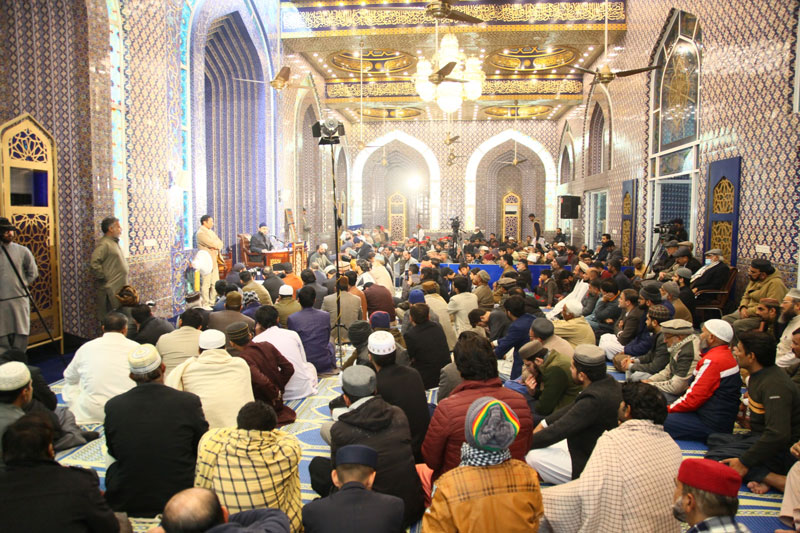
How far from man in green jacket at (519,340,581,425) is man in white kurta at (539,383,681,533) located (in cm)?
104

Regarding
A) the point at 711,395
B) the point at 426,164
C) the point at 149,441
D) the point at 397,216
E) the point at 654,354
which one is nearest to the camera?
the point at 149,441

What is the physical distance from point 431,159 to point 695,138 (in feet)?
35.8

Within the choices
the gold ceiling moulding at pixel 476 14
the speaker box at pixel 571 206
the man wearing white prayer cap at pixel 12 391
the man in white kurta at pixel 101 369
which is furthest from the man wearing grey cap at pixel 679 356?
the speaker box at pixel 571 206

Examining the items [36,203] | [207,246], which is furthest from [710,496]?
[207,246]

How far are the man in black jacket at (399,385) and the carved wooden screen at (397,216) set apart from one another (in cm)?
Answer: 1692

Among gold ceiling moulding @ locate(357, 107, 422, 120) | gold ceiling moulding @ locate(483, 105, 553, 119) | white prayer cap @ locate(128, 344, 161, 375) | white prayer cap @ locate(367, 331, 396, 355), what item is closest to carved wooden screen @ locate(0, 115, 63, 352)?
white prayer cap @ locate(128, 344, 161, 375)

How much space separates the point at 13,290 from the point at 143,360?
116 inches

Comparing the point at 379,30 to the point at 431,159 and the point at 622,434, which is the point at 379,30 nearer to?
the point at 431,159

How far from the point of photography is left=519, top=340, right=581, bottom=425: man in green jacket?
9.93 feet

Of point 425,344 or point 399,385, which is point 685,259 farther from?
point 399,385

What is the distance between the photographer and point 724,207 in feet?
22.0

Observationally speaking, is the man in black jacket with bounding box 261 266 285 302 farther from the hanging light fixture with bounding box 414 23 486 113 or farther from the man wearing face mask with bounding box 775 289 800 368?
the man wearing face mask with bounding box 775 289 800 368

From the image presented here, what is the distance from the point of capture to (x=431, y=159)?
17984 millimetres

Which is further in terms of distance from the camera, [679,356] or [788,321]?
[788,321]
